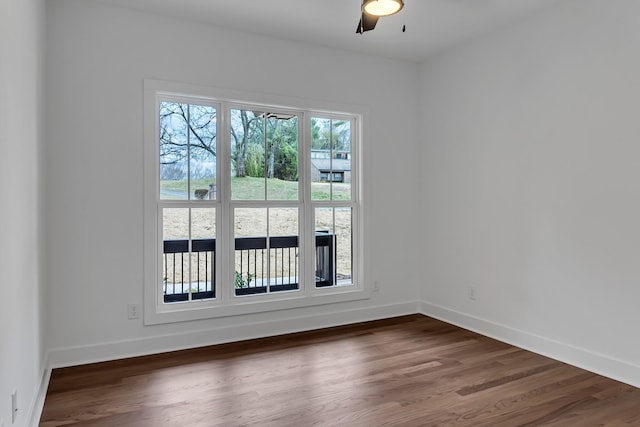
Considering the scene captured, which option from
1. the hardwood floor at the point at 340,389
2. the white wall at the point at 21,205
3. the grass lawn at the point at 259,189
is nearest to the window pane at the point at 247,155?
the grass lawn at the point at 259,189

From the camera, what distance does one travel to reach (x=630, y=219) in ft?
9.43

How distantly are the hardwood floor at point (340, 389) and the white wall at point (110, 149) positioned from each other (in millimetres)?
231

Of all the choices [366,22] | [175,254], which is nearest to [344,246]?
[175,254]

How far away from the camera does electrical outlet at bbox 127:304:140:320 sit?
338cm

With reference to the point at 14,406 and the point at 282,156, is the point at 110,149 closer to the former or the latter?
the point at 282,156

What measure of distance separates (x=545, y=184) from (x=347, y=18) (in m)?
2.22

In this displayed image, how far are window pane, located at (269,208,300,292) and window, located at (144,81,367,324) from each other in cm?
1

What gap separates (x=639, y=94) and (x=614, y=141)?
0.34 meters

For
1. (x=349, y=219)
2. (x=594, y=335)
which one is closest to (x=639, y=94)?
(x=594, y=335)

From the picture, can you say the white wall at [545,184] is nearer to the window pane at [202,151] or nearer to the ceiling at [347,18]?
the ceiling at [347,18]

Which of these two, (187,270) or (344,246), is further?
(344,246)

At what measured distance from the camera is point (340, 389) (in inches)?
109

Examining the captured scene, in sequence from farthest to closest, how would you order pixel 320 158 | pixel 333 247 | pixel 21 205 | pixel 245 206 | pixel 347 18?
pixel 333 247 → pixel 320 158 → pixel 245 206 → pixel 347 18 → pixel 21 205

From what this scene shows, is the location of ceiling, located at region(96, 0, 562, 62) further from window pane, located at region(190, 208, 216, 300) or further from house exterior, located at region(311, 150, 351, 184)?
window pane, located at region(190, 208, 216, 300)
